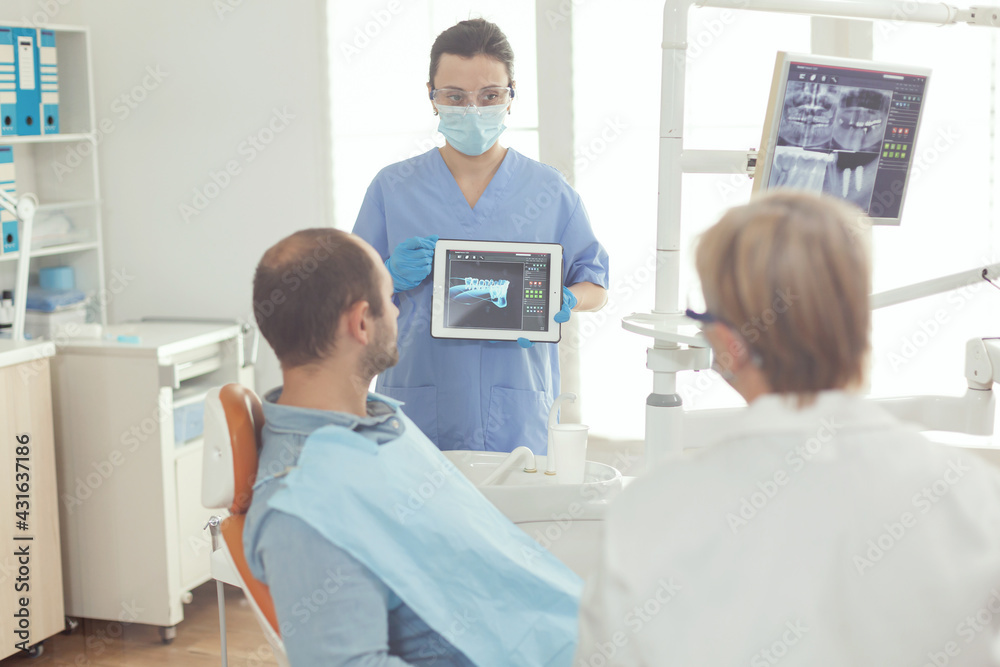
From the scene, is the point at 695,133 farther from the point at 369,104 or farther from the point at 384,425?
the point at 384,425

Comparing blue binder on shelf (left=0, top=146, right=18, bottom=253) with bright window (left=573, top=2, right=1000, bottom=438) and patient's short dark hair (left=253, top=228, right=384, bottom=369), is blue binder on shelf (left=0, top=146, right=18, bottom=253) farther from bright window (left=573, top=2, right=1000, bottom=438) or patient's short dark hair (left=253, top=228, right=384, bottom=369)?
patient's short dark hair (left=253, top=228, right=384, bottom=369)

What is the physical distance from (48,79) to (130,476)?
1.24 metres

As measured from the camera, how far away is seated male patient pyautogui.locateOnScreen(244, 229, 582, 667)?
955 millimetres

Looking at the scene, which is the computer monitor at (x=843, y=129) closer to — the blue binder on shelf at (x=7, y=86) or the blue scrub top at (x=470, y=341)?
the blue scrub top at (x=470, y=341)

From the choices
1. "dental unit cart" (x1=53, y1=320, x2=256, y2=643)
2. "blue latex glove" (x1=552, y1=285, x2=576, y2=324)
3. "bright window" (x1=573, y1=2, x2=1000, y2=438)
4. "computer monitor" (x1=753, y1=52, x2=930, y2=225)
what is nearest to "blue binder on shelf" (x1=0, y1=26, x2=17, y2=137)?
"dental unit cart" (x1=53, y1=320, x2=256, y2=643)

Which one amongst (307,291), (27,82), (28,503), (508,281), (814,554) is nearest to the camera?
(814,554)

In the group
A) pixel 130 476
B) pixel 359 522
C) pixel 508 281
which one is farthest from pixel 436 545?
pixel 130 476

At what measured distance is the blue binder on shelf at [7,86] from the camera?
2607 mm

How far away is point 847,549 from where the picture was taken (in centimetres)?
76

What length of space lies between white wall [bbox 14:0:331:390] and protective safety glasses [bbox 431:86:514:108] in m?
1.16

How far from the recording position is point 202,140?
Result: 301 centimetres

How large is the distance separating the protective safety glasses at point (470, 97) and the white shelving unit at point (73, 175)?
1.57 metres

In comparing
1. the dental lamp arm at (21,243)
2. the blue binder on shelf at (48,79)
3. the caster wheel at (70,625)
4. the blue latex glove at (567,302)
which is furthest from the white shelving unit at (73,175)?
the blue latex glove at (567,302)

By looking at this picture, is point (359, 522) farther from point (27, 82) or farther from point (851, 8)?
point (27, 82)
